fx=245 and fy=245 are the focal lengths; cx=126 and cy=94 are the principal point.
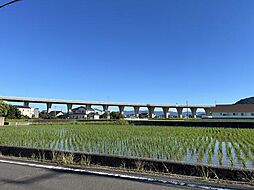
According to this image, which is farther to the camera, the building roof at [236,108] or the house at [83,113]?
the house at [83,113]

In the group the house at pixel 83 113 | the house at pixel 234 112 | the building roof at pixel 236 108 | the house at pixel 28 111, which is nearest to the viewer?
the house at pixel 234 112

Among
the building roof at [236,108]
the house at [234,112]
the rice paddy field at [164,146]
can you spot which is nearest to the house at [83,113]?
the house at [234,112]

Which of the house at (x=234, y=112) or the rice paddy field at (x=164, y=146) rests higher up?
the house at (x=234, y=112)

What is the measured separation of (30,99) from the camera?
66062 mm

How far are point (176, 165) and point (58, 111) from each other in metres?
99.3

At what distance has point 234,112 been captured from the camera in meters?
56.6

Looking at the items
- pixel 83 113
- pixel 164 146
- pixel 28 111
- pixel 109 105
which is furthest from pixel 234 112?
pixel 28 111

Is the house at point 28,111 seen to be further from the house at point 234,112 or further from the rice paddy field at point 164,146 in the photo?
the rice paddy field at point 164,146

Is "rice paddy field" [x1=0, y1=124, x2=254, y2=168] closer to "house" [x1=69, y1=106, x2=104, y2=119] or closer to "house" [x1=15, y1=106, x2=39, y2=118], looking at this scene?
"house" [x1=15, y1=106, x2=39, y2=118]

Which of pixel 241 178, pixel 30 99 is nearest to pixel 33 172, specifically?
pixel 241 178

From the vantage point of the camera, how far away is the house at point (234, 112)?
55.2m

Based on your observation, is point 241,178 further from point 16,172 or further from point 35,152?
point 35,152

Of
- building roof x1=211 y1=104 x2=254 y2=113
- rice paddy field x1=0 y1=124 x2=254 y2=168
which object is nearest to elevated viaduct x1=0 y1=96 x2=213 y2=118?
building roof x1=211 y1=104 x2=254 y2=113

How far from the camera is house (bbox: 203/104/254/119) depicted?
5517cm
